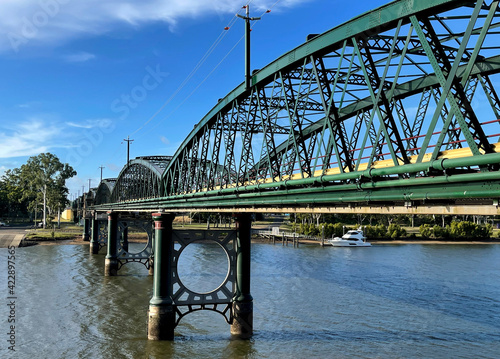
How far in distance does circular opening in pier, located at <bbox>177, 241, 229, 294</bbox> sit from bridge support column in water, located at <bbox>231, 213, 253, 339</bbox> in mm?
8568

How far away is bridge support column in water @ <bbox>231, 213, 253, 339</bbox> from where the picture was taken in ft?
75.5

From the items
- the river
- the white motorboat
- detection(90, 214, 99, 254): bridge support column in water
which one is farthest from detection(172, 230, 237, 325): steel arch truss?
the white motorboat

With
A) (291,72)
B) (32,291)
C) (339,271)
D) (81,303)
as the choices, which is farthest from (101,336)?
(339,271)

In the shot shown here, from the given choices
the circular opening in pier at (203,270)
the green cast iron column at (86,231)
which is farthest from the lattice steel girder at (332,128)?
the green cast iron column at (86,231)

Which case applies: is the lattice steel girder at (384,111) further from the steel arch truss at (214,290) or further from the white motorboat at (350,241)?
the white motorboat at (350,241)

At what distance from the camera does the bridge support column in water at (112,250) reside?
4472 centimetres

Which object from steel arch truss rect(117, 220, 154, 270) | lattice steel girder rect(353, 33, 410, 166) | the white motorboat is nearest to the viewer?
lattice steel girder rect(353, 33, 410, 166)

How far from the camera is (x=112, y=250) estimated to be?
46.2 meters

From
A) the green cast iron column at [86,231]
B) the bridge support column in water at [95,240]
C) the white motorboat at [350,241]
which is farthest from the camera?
the green cast iron column at [86,231]

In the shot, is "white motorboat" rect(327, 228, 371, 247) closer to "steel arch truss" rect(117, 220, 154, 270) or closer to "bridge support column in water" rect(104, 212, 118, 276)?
"steel arch truss" rect(117, 220, 154, 270)

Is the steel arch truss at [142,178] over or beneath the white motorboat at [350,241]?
over

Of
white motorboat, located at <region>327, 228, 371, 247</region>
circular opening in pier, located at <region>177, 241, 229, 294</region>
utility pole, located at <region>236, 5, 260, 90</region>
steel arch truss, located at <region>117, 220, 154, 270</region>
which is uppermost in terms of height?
utility pole, located at <region>236, 5, 260, 90</region>

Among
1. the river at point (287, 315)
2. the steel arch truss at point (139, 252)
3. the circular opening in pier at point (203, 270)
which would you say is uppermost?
the steel arch truss at point (139, 252)

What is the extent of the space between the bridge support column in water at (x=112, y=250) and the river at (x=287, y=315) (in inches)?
58.6
